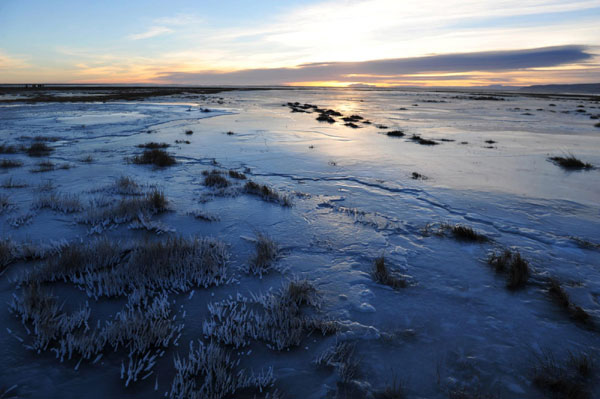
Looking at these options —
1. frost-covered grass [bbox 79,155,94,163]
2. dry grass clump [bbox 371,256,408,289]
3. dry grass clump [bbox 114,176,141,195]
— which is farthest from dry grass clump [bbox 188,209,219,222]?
frost-covered grass [bbox 79,155,94,163]

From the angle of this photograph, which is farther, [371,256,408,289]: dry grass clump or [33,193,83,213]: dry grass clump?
[33,193,83,213]: dry grass clump

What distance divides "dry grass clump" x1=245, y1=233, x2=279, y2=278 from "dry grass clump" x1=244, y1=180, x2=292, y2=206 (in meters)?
2.26

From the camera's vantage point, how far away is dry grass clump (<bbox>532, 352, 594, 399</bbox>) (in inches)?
105

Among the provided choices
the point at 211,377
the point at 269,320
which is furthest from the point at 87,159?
the point at 211,377

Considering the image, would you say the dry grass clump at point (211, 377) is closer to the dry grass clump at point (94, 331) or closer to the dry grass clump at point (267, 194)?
the dry grass clump at point (94, 331)

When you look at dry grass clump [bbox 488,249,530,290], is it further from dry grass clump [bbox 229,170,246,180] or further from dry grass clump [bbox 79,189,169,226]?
dry grass clump [bbox 229,170,246,180]

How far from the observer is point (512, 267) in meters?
4.58

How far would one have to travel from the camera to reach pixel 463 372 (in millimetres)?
2943

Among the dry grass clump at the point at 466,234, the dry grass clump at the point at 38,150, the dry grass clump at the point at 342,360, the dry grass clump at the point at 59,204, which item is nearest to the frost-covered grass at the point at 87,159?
the dry grass clump at the point at 38,150

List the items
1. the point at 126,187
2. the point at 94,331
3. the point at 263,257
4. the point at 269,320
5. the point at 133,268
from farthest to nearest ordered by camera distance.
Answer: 1. the point at 126,187
2. the point at 263,257
3. the point at 133,268
4. the point at 269,320
5. the point at 94,331

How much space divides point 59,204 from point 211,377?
6072 millimetres

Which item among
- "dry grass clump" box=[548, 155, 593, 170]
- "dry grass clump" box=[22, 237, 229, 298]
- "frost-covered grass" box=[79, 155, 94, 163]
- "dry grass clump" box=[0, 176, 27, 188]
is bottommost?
"dry grass clump" box=[22, 237, 229, 298]

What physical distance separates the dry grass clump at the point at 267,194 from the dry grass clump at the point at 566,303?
16.8 feet

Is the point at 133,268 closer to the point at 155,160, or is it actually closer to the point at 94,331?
the point at 94,331
